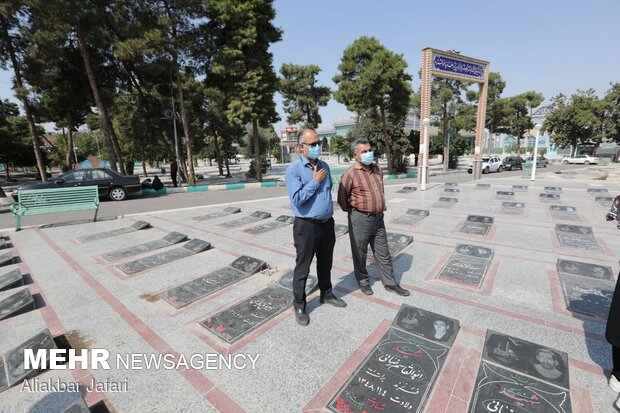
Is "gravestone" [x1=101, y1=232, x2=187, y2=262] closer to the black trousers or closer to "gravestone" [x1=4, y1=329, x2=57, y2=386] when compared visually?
"gravestone" [x1=4, y1=329, x2=57, y2=386]

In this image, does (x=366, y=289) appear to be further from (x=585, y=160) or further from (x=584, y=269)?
(x=585, y=160)

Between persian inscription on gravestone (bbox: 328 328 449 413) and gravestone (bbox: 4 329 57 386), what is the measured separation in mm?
2367

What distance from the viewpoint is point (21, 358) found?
250cm

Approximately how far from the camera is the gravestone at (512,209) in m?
8.05

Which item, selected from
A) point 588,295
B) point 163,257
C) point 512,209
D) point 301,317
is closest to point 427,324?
point 301,317

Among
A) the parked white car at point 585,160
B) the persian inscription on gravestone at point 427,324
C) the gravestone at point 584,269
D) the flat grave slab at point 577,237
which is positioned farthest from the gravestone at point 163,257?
the parked white car at point 585,160

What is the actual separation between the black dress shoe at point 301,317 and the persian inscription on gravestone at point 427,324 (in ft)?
2.79

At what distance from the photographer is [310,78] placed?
101ft

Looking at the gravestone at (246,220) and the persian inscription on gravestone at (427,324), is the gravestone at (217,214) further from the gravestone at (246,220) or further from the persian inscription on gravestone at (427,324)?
the persian inscription on gravestone at (427,324)

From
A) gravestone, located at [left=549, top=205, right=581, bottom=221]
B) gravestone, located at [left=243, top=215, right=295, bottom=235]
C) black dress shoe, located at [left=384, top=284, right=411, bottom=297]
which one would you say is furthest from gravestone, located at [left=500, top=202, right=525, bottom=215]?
black dress shoe, located at [left=384, top=284, right=411, bottom=297]

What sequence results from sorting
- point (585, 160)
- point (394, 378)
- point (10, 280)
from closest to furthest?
1. point (394, 378)
2. point (10, 280)
3. point (585, 160)

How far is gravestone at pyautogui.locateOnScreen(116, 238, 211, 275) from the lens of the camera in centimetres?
465

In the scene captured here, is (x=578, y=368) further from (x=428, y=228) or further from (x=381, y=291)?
(x=428, y=228)

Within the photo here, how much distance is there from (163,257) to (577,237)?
740cm
